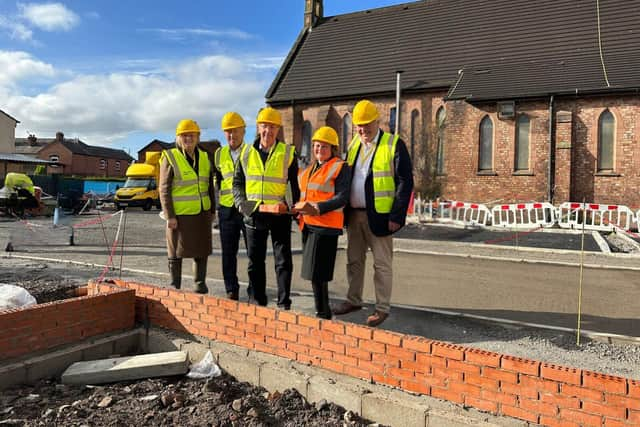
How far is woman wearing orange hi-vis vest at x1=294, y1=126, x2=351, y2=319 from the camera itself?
4.29m

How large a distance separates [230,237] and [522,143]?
804 inches

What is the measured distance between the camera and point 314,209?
13.7 feet

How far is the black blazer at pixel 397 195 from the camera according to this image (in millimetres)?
4496

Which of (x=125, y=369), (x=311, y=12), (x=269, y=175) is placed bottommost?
(x=125, y=369)

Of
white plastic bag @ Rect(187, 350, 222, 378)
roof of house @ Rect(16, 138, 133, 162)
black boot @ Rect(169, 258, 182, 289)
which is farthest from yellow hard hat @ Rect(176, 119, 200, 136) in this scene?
roof of house @ Rect(16, 138, 133, 162)

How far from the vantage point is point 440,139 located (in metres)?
26.8

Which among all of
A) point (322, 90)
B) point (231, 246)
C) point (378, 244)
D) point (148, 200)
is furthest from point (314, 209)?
point (322, 90)

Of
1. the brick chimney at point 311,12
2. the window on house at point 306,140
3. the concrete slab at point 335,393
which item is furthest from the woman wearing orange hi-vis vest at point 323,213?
the brick chimney at point 311,12

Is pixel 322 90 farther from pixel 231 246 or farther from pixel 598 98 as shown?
pixel 231 246

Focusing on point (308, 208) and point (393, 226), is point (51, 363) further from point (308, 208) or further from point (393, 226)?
point (393, 226)

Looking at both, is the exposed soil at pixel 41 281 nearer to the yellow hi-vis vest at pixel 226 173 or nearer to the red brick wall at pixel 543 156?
the yellow hi-vis vest at pixel 226 173

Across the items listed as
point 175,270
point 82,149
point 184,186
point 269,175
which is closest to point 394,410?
point 269,175

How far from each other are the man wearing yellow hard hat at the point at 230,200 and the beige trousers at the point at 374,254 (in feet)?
4.23

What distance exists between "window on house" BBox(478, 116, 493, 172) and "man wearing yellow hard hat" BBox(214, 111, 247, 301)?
2010 cm
